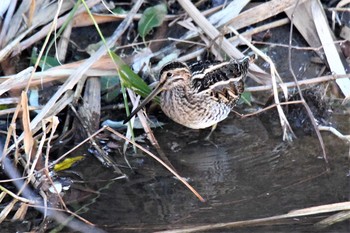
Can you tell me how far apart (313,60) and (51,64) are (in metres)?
2.03

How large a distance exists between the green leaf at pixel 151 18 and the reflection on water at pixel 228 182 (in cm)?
78

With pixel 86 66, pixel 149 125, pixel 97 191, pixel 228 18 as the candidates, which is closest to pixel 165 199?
pixel 97 191

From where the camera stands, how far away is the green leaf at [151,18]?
639 centimetres

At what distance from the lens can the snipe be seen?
233 inches

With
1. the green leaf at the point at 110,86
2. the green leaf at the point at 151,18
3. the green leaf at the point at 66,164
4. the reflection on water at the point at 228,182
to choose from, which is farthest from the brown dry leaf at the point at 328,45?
the green leaf at the point at 66,164

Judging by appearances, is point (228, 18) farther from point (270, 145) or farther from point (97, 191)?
point (97, 191)

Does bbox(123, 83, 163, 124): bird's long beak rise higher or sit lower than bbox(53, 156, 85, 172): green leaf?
higher

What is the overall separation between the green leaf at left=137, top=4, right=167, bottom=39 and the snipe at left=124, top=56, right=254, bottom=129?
1.89 ft

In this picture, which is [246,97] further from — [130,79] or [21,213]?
[21,213]

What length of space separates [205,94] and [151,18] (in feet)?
2.75

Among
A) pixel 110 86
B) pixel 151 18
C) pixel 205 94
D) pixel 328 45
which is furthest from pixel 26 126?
pixel 328 45

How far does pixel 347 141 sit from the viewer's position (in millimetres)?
5797

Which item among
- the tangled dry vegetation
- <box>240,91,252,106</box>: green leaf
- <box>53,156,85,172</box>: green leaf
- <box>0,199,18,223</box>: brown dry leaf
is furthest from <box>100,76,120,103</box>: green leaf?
<box>0,199,18,223</box>: brown dry leaf

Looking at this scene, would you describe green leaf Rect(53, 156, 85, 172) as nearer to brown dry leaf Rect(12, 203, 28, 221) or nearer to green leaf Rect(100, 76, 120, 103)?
brown dry leaf Rect(12, 203, 28, 221)
